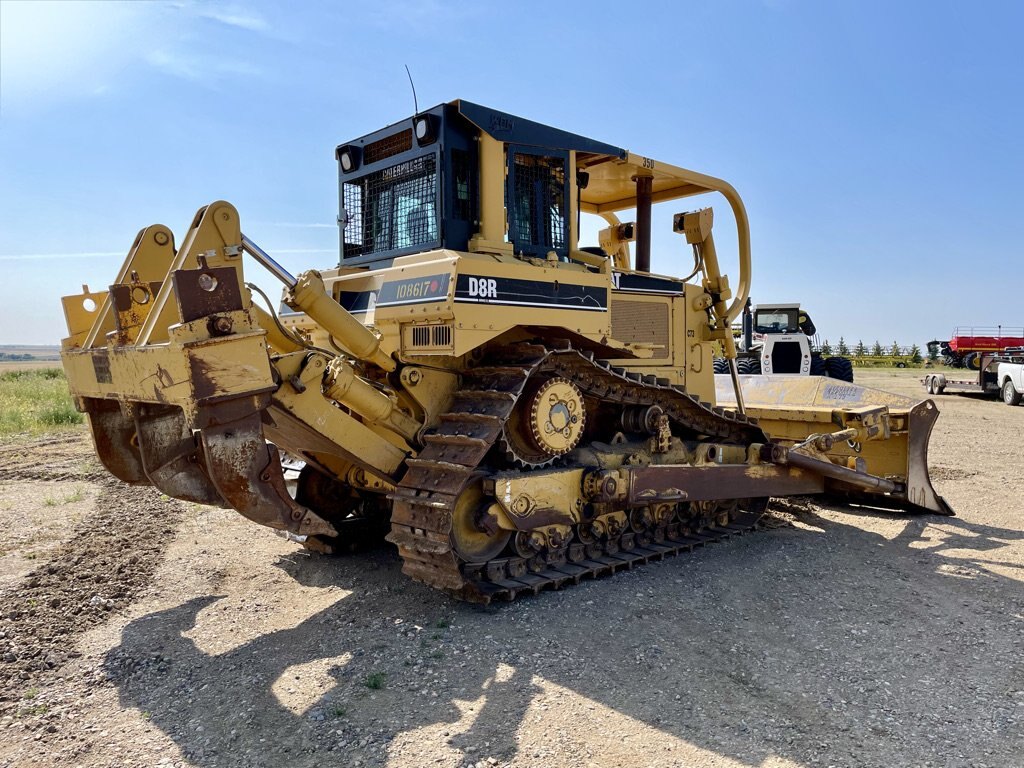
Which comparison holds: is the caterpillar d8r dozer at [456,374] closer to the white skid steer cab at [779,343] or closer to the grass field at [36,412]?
the white skid steer cab at [779,343]

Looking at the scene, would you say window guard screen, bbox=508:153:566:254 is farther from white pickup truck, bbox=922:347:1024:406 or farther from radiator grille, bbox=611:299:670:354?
white pickup truck, bbox=922:347:1024:406

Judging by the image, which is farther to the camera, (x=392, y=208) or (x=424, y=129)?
(x=392, y=208)

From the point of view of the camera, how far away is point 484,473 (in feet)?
17.8

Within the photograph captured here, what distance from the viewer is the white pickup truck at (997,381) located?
74.4ft

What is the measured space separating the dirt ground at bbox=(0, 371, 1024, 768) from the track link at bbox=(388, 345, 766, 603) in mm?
212

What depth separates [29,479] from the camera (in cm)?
1126

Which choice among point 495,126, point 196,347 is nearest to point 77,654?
point 196,347

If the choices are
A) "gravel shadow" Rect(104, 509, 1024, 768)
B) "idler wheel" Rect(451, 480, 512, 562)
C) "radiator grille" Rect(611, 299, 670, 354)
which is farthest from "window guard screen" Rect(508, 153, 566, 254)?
"gravel shadow" Rect(104, 509, 1024, 768)

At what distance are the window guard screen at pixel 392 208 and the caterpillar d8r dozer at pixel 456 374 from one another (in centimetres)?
2

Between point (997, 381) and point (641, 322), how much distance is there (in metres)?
22.6

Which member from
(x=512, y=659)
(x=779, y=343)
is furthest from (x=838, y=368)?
(x=512, y=659)

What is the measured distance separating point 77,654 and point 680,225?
635 centimetres

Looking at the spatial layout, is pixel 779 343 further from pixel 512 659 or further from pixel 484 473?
pixel 512 659

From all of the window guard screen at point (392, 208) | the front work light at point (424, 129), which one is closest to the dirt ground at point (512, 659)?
the window guard screen at point (392, 208)
